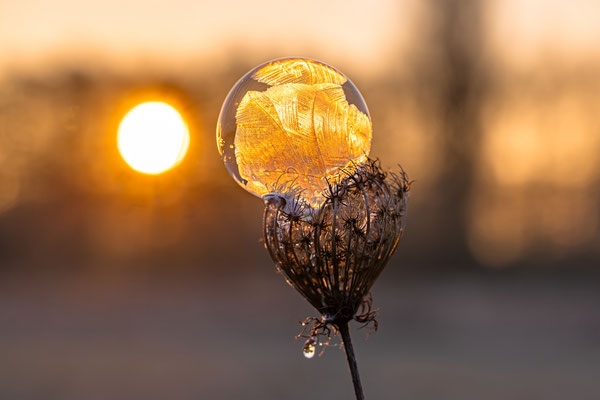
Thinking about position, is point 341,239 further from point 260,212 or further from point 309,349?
point 260,212

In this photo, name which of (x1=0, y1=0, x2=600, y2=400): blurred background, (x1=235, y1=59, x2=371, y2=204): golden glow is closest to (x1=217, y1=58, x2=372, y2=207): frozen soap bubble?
(x1=235, y1=59, x2=371, y2=204): golden glow


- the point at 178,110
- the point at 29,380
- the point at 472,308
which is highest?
the point at 178,110

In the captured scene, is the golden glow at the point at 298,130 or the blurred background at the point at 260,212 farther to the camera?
the blurred background at the point at 260,212

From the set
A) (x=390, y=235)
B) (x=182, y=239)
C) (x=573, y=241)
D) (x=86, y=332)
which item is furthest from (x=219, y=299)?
(x=390, y=235)

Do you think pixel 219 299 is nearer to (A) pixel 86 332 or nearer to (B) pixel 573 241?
(A) pixel 86 332

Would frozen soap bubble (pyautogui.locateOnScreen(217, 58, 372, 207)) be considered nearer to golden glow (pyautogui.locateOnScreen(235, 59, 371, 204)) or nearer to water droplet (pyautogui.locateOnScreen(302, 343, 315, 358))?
golden glow (pyautogui.locateOnScreen(235, 59, 371, 204))

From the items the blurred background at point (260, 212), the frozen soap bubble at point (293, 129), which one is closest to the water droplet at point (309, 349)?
the frozen soap bubble at point (293, 129)

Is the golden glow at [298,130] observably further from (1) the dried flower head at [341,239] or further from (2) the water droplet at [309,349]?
(2) the water droplet at [309,349]
